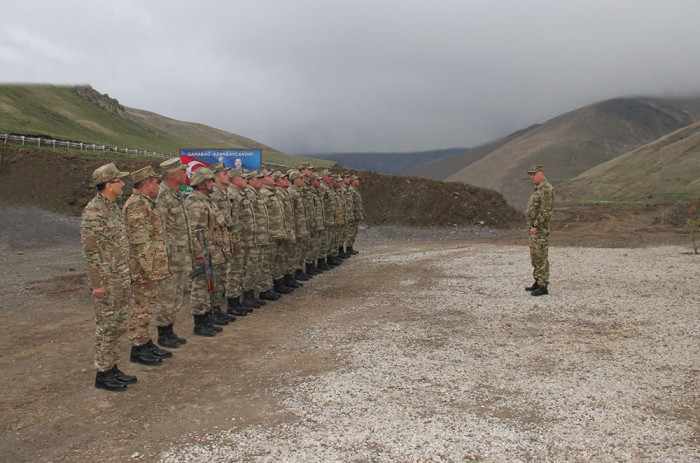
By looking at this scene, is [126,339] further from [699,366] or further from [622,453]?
[699,366]

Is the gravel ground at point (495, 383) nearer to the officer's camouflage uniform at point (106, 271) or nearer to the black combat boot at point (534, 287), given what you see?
the black combat boot at point (534, 287)

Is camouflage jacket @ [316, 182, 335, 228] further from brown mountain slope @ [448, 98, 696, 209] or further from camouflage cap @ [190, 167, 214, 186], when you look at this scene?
brown mountain slope @ [448, 98, 696, 209]

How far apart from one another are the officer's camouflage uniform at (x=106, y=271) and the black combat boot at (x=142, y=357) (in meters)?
0.72

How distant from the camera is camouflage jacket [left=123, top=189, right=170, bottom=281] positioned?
6613mm

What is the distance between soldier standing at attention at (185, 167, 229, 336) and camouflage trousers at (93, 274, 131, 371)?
2.09 m

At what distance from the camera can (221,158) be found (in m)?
13.1

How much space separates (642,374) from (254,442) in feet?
13.9

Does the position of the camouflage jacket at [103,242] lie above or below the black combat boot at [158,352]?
above

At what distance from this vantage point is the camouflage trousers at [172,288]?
7.34m

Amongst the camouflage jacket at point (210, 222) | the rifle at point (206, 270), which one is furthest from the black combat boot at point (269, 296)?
the rifle at point (206, 270)

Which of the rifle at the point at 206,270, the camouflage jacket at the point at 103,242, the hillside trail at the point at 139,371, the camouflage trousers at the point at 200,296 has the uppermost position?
the camouflage jacket at the point at 103,242

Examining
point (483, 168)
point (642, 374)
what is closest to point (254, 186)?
point (642, 374)

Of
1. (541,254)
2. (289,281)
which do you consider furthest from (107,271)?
(541,254)

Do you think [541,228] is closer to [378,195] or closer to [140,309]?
[140,309]
